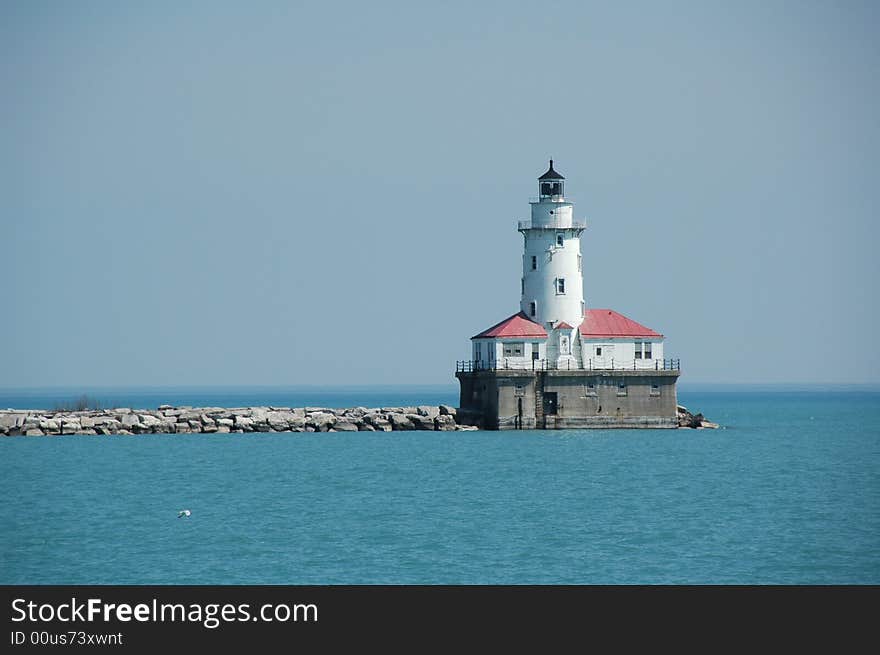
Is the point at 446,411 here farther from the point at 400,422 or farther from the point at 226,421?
the point at 226,421

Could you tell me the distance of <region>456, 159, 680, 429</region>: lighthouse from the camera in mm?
74938

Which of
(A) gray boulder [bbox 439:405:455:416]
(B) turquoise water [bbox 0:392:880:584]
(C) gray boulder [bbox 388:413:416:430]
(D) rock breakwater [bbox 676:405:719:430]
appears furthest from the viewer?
(D) rock breakwater [bbox 676:405:719:430]

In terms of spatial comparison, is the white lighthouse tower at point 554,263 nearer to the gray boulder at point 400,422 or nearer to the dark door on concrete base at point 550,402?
the dark door on concrete base at point 550,402

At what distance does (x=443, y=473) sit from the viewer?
191ft

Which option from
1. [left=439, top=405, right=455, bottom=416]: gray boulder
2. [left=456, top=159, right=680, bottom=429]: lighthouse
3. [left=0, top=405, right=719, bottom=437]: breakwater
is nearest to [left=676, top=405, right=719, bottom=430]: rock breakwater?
[left=0, top=405, right=719, bottom=437]: breakwater

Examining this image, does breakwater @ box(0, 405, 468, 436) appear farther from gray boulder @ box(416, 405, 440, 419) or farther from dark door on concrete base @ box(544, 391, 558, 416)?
dark door on concrete base @ box(544, 391, 558, 416)

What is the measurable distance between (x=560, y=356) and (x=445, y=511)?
99.3ft

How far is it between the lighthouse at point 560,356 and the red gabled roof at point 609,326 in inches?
1.9

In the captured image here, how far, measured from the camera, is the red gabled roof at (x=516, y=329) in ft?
247

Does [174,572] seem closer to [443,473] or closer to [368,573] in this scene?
[368,573]

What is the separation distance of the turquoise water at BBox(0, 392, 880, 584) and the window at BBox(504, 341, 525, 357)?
3.80m
